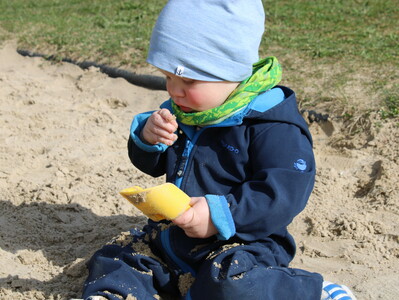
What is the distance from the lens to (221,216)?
2.19 metres

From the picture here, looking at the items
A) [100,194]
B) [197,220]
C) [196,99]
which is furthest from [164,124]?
[100,194]

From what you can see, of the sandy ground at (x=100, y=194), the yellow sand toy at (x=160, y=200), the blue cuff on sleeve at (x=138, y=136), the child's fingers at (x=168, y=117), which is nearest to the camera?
the yellow sand toy at (x=160, y=200)

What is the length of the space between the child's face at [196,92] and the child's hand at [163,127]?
0.07 metres

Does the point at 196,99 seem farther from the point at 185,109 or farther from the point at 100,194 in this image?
the point at 100,194

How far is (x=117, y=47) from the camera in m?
5.34

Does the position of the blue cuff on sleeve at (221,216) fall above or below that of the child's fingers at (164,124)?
below

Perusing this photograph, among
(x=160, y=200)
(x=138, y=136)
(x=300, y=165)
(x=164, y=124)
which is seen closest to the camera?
(x=160, y=200)

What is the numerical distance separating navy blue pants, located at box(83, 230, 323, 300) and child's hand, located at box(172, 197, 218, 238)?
0.13m

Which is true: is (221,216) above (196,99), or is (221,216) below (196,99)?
below

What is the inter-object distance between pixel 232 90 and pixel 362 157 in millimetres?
1502

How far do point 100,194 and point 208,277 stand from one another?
50.7 inches

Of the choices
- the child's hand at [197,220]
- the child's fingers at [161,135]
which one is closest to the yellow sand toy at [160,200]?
the child's hand at [197,220]

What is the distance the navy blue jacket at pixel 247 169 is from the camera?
2.21 meters

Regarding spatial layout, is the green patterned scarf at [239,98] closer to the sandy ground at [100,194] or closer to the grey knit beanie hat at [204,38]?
the grey knit beanie hat at [204,38]
